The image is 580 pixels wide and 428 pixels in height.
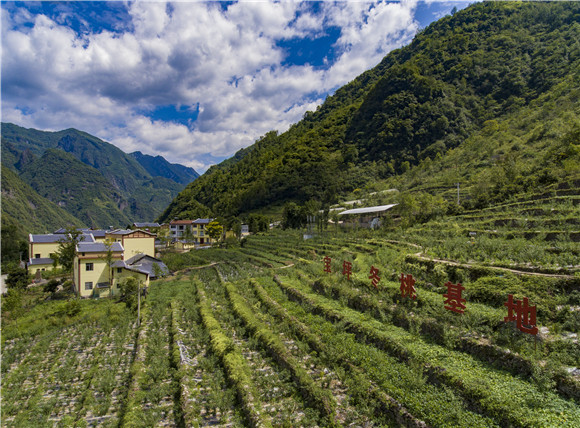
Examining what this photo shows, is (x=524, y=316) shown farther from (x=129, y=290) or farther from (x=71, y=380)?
(x=129, y=290)

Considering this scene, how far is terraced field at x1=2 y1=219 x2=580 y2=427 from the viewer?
6.95 metres

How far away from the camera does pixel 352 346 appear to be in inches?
397

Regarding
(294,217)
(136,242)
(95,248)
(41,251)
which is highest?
(294,217)

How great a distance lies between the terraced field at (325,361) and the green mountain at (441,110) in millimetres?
41742

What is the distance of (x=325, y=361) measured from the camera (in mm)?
10008

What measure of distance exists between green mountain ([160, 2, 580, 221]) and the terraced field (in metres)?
41.7

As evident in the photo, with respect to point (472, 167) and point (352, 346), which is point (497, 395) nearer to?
point (352, 346)

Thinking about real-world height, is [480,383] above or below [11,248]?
below

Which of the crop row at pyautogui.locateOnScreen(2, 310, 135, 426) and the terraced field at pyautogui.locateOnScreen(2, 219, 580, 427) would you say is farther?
the crop row at pyautogui.locateOnScreen(2, 310, 135, 426)

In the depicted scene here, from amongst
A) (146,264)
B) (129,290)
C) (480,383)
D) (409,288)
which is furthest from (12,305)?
(480,383)

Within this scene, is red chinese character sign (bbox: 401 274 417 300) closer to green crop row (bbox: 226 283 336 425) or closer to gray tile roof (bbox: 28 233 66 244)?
green crop row (bbox: 226 283 336 425)

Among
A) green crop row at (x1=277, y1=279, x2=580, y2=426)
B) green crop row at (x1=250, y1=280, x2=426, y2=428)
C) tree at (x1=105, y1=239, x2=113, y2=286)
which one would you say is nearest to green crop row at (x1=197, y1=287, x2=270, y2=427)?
green crop row at (x1=250, y1=280, x2=426, y2=428)

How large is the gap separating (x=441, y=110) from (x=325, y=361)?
75828mm

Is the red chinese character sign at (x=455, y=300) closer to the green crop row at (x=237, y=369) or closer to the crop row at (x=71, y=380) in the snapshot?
the green crop row at (x=237, y=369)
